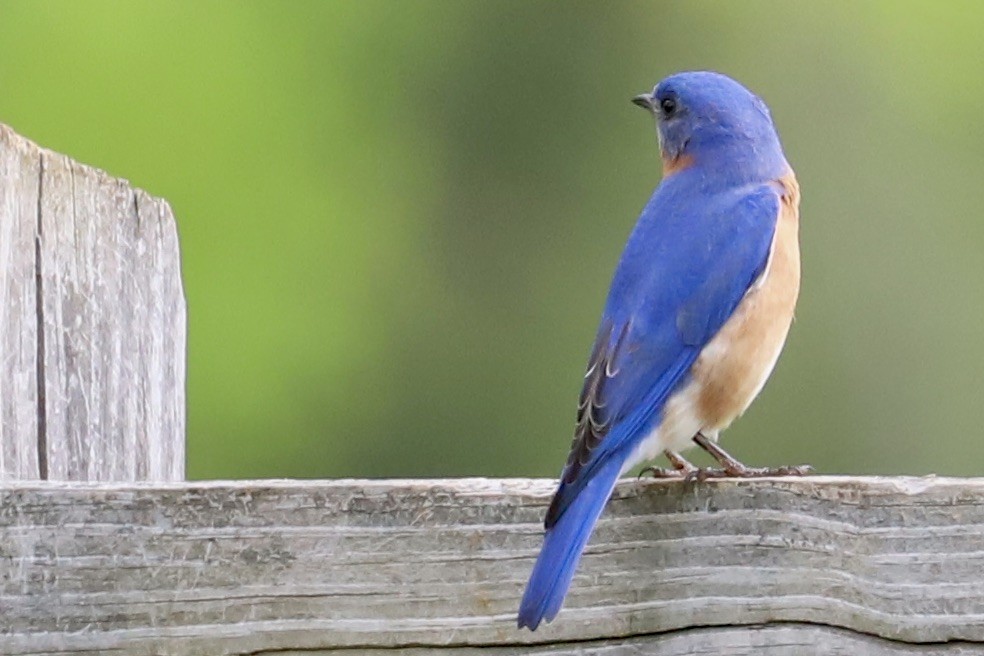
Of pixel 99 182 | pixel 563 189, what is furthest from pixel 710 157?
pixel 563 189

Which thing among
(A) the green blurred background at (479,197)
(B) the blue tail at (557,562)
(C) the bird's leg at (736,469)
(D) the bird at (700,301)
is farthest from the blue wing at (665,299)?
(A) the green blurred background at (479,197)

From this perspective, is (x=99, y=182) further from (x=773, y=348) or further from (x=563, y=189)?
(x=563, y=189)

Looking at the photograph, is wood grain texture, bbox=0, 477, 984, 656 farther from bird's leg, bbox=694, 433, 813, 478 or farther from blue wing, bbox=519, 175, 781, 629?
blue wing, bbox=519, 175, 781, 629

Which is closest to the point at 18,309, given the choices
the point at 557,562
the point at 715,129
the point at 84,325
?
the point at 84,325

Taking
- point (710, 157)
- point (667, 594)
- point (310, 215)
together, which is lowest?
point (667, 594)

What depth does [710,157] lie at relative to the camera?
4793 millimetres

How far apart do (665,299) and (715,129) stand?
763 millimetres

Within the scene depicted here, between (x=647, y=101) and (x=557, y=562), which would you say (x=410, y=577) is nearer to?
(x=557, y=562)

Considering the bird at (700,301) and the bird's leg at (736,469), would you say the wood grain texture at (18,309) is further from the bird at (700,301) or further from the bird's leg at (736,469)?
the bird's leg at (736,469)

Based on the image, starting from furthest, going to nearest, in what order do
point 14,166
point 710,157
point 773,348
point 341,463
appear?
point 341,463 → point 710,157 → point 773,348 → point 14,166

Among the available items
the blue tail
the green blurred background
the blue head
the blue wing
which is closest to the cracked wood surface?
the blue wing

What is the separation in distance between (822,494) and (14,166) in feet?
4.82

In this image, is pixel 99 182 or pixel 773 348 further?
pixel 773 348

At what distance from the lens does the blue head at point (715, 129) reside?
15.7 feet
